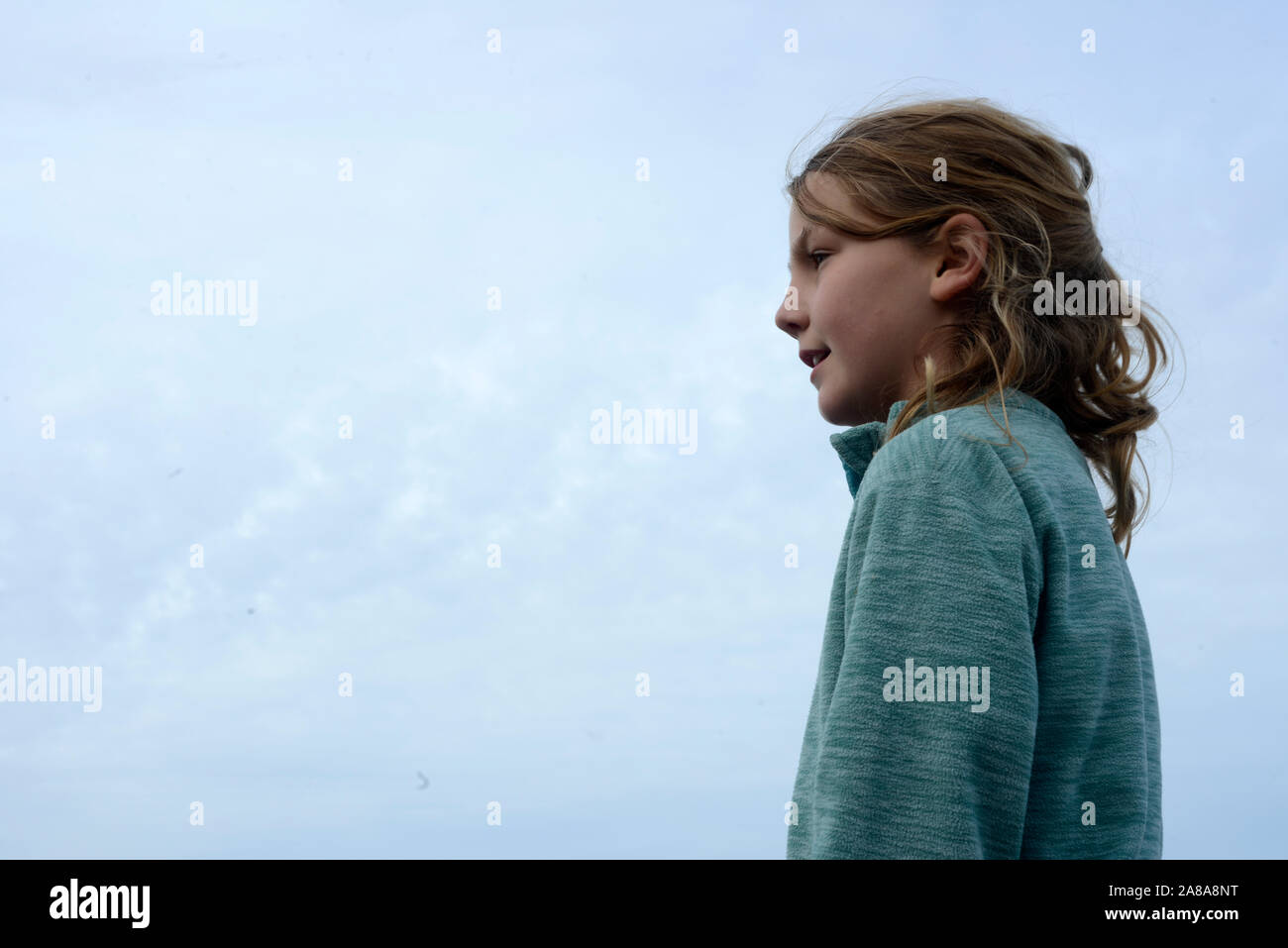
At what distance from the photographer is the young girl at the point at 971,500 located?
123 cm

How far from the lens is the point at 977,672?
125 centimetres

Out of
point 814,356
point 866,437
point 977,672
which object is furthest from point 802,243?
point 977,672

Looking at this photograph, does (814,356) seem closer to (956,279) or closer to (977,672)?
(956,279)

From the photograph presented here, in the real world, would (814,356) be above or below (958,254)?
below

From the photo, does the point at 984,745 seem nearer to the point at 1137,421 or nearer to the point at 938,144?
the point at 1137,421

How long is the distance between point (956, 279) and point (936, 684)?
68 cm

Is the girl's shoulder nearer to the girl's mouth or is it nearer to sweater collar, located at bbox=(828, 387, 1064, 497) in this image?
sweater collar, located at bbox=(828, 387, 1064, 497)

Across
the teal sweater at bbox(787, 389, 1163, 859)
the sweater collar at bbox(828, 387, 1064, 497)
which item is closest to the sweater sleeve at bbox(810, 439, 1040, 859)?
the teal sweater at bbox(787, 389, 1163, 859)

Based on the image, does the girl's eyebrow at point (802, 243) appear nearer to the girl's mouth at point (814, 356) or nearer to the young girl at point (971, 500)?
the young girl at point (971, 500)

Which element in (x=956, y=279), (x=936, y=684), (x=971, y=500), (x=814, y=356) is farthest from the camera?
(x=814, y=356)

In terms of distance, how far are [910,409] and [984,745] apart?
1.65ft

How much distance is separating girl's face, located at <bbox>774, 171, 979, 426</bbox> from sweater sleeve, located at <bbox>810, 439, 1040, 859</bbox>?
332 millimetres
